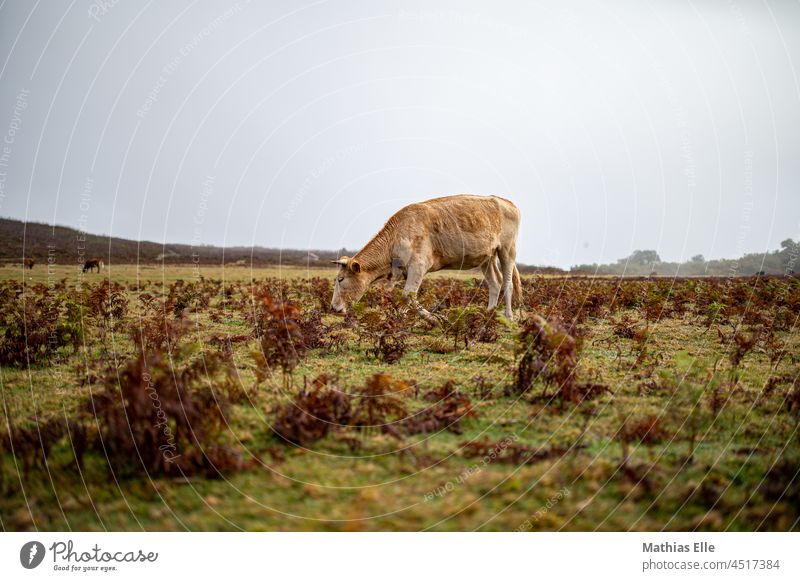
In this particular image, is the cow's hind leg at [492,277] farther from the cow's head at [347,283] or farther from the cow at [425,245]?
the cow's head at [347,283]

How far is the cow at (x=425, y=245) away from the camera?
1258cm

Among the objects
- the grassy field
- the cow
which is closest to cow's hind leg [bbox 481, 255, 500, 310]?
the cow

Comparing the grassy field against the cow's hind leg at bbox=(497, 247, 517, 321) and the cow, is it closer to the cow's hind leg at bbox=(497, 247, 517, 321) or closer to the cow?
the cow

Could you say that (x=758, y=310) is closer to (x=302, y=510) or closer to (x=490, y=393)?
(x=490, y=393)

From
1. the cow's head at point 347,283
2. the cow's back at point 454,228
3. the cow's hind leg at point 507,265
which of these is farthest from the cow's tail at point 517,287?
the cow's head at point 347,283

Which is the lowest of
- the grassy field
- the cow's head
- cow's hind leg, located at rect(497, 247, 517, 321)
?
the grassy field

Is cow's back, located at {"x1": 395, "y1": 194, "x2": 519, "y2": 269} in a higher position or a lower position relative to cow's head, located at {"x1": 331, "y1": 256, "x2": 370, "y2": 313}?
higher

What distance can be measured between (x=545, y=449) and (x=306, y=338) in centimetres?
594

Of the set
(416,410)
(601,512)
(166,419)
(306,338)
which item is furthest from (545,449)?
(306,338)

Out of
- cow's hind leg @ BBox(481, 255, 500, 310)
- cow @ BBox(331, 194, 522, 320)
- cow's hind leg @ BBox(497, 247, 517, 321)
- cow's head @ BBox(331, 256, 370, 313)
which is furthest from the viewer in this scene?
cow's hind leg @ BBox(481, 255, 500, 310)

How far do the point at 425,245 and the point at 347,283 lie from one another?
2.20 meters

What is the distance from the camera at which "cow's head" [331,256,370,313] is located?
12320mm

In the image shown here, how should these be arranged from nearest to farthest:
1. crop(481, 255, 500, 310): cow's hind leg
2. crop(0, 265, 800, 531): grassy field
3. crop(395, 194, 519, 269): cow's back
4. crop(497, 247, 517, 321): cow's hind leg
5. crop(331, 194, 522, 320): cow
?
crop(0, 265, 800, 531): grassy field → crop(331, 194, 522, 320): cow → crop(395, 194, 519, 269): cow's back → crop(497, 247, 517, 321): cow's hind leg → crop(481, 255, 500, 310): cow's hind leg

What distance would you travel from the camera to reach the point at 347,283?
1252cm
